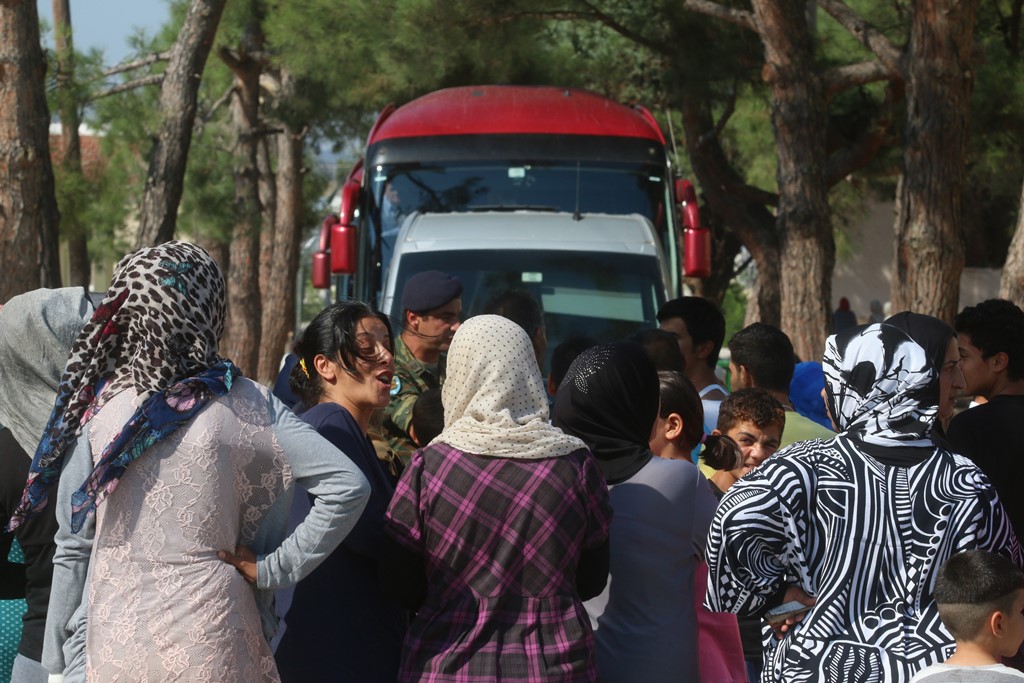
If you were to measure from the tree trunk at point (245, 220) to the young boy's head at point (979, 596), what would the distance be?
14.0 metres

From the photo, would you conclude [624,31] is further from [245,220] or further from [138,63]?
[245,220]

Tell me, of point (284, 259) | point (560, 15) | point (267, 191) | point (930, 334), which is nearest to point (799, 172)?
point (560, 15)

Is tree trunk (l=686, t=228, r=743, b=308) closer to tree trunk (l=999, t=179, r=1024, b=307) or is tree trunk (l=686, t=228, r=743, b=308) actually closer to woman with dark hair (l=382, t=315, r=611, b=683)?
tree trunk (l=999, t=179, r=1024, b=307)

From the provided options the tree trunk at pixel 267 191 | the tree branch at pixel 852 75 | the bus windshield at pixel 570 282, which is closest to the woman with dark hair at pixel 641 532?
the bus windshield at pixel 570 282

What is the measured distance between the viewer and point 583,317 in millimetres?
8320

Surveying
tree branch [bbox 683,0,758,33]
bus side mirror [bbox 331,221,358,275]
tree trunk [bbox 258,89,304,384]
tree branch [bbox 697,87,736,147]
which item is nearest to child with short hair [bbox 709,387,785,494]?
bus side mirror [bbox 331,221,358,275]

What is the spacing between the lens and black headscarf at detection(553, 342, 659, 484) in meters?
3.17

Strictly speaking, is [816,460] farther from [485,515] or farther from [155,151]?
[155,151]

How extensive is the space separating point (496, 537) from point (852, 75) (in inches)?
381

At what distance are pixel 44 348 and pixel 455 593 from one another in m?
1.28

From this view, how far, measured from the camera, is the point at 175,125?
452 inches

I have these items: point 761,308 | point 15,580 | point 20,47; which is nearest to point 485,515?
point 15,580

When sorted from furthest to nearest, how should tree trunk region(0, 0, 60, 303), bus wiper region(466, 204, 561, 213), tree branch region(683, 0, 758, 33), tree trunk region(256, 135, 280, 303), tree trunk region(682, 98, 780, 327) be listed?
1. tree trunk region(256, 135, 280, 303)
2. tree trunk region(682, 98, 780, 327)
3. tree branch region(683, 0, 758, 33)
4. bus wiper region(466, 204, 561, 213)
5. tree trunk region(0, 0, 60, 303)

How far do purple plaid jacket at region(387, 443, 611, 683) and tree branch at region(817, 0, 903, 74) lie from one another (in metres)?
7.75
